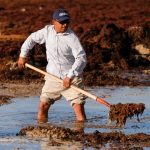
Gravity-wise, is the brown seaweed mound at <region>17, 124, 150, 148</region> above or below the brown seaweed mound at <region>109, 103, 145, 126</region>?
below

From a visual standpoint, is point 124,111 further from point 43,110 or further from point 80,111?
point 43,110

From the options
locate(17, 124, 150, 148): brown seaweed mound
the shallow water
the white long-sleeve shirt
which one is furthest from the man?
locate(17, 124, 150, 148): brown seaweed mound

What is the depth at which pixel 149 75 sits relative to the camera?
744 inches

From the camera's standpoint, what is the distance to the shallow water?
10641 mm

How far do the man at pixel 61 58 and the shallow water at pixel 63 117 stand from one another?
390mm

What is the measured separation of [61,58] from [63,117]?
1.42 m

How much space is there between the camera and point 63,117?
43.6 ft

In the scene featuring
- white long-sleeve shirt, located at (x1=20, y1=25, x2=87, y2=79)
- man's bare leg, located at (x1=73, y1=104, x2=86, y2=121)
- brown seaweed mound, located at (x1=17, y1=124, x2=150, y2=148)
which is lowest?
brown seaweed mound, located at (x1=17, y1=124, x2=150, y2=148)

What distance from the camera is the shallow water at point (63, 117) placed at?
34.9 feet

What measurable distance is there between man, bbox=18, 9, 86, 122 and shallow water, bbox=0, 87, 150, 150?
0.39 meters

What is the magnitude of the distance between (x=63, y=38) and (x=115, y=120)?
4.36ft

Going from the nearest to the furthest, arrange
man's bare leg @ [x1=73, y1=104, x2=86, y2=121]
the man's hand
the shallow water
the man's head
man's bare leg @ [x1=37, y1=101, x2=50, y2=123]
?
the shallow water
the man's hand
the man's head
man's bare leg @ [x1=73, y1=104, x2=86, y2=121]
man's bare leg @ [x1=37, y1=101, x2=50, y2=123]

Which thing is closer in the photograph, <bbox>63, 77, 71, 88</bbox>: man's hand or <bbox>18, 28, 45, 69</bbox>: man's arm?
<bbox>63, 77, 71, 88</bbox>: man's hand

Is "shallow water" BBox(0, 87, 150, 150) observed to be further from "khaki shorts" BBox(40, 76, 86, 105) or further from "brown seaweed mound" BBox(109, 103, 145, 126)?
"khaki shorts" BBox(40, 76, 86, 105)
